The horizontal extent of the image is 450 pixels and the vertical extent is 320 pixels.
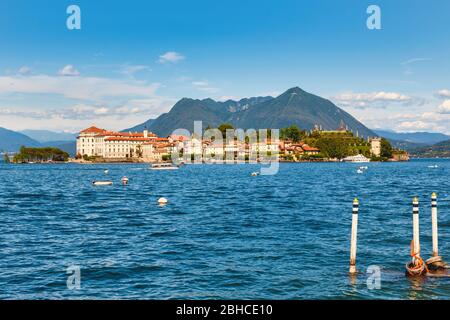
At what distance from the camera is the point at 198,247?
26.8 metres

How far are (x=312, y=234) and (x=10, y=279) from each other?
57.3ft

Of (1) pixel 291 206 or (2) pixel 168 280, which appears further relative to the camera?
(1) pixel 291 206

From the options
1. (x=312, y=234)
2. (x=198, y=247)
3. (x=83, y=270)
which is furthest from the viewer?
(x=312, y=234)

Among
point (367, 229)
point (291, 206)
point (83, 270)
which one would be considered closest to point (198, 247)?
point (83, 270)

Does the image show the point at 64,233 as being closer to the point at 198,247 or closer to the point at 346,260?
the point at 198,247
